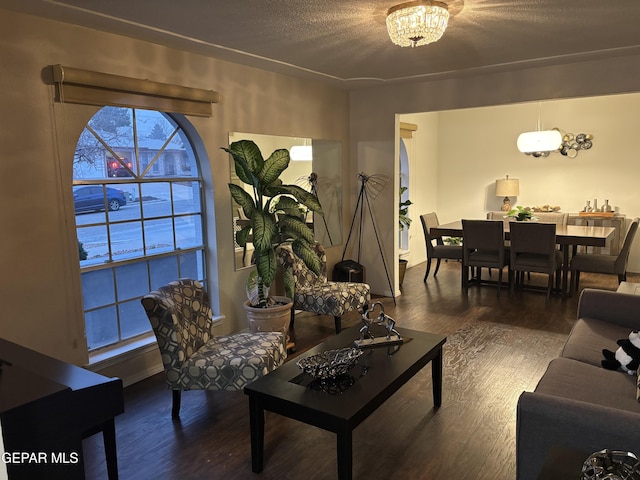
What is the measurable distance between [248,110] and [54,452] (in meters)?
3.36

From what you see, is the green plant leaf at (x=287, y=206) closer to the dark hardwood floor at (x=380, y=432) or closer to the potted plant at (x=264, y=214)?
the potted plant at (x=264, y=214)

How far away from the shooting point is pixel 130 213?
3639mm

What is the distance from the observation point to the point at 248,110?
174 inches

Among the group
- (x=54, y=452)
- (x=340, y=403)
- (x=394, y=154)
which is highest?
(x=394, y=154)

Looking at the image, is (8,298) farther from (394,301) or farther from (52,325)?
(394,301)

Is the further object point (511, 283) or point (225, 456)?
point (511, 283)

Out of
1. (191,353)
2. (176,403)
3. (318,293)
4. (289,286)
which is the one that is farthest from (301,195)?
(176,403)

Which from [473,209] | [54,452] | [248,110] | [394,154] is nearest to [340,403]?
[54,452]

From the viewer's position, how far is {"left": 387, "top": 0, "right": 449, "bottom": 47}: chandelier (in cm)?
265

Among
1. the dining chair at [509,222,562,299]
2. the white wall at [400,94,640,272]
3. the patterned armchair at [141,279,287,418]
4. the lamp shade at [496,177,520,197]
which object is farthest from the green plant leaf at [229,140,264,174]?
the lamp shade at [496,177,520,197]

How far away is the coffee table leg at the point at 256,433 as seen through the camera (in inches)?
95.6

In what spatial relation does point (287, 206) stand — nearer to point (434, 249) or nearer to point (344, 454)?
point (344, 454)

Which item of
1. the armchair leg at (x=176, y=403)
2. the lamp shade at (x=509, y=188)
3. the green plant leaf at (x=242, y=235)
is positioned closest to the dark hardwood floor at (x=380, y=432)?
the armchair leg at (x=176, y=403)

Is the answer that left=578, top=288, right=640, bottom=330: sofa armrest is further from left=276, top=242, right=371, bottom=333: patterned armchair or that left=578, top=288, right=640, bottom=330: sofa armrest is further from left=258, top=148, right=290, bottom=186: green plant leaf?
left=258, top=148, right=290, bottom=186: green plant leaf
